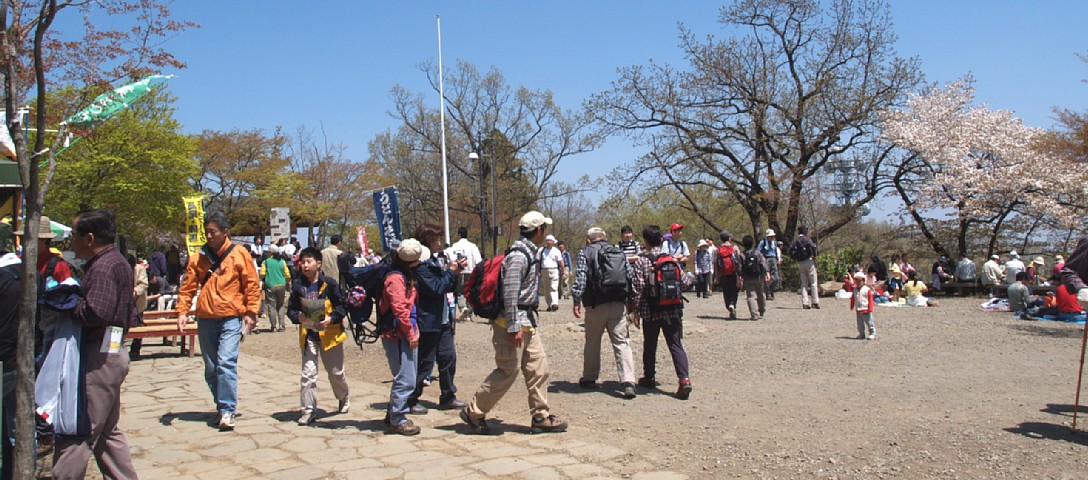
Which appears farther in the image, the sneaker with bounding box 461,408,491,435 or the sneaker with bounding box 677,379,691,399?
the sneaker with bounding box 677,379,691,399

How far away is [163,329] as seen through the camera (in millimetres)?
10805

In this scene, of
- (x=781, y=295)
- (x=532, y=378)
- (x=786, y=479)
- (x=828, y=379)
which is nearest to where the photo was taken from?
(x=786, y=479)

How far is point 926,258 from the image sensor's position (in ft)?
90.2

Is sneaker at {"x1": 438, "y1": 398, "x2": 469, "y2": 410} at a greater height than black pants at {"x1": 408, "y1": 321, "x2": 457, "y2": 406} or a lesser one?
lesser

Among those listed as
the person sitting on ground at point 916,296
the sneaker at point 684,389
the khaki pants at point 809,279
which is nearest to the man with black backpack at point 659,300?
the sneaker at point 684,389

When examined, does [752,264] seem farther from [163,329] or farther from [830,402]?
[163,329]

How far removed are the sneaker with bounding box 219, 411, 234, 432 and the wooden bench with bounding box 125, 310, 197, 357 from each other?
425 cm

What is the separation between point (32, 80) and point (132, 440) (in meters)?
3.11

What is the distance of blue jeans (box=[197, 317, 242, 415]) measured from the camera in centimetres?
626

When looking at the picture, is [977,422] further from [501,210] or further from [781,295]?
[501,210]

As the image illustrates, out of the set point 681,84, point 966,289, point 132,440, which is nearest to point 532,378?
point 132,440

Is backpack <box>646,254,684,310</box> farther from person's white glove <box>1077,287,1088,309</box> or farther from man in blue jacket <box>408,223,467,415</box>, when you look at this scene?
person's white glove <box>1077,287,1088,309</box>

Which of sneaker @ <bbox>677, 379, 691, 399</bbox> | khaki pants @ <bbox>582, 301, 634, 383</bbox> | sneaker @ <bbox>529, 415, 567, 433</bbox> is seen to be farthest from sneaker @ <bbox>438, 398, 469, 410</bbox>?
sneaker @ <bbox>677, 379, 691, 399</bbox>

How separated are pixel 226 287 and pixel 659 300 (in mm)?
3777
